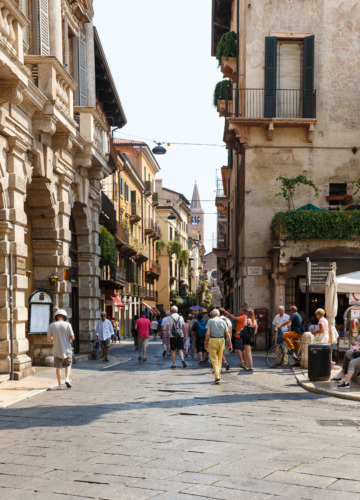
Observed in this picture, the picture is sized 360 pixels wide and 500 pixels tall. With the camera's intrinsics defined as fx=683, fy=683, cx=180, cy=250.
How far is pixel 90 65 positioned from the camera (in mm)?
22094

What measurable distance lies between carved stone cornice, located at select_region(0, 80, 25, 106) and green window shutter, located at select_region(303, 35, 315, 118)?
14333 mm

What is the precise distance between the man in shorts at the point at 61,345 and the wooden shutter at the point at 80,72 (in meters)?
8.81

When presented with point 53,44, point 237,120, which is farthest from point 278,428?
point 237,120

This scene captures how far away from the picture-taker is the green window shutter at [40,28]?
55.1 ft

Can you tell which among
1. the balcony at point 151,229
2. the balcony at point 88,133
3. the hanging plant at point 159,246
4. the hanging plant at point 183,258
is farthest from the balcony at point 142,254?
the balcony at point 88,133

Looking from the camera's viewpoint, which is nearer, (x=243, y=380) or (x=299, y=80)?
(x=243, y=380)

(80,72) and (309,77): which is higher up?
(309,77)

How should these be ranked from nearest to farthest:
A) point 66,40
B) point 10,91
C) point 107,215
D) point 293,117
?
point 10,91 < point 66,40 < point 293,117 < point 107,215

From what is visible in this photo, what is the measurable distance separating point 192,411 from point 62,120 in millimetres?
9193

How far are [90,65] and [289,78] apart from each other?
8.01m

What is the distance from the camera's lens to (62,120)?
16562 millimetres

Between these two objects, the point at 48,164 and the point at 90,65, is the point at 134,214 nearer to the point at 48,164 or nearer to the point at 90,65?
the point at 90,65

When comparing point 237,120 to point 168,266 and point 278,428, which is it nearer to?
point 278,428

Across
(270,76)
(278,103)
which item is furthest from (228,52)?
(278,103)
